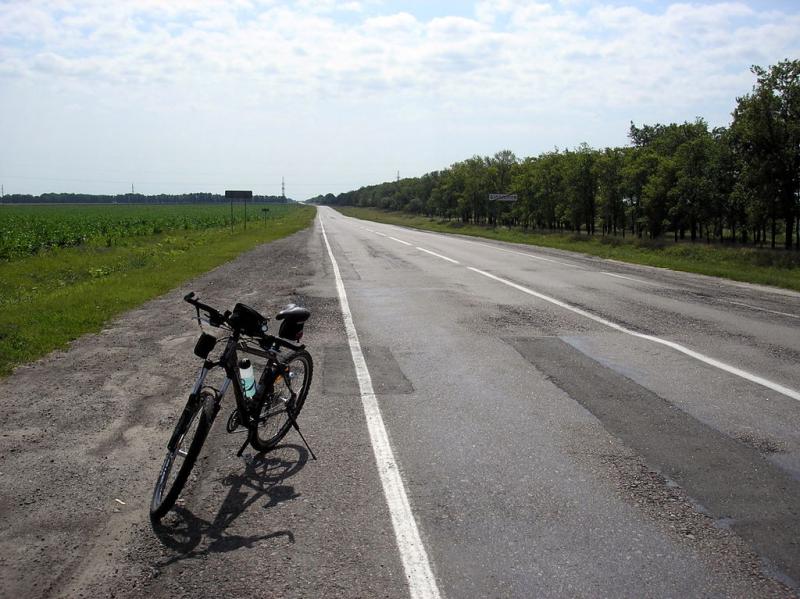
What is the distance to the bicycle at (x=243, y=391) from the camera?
3871mm

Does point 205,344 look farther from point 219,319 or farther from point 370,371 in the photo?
point 370,371

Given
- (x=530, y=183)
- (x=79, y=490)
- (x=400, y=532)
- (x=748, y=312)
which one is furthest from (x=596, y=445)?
(x=530, y=183)

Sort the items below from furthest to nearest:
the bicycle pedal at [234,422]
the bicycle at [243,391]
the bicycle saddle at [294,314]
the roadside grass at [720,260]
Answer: the roadside grass at [720,260], the bicycle saddle at [294,314], the bicycle pedal at [234,422], the bicycle at [243,391]

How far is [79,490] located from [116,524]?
0.63m

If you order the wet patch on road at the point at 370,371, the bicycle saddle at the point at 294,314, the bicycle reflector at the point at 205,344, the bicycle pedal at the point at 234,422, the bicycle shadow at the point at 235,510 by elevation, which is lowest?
the bicycle shadow at the point at 235,510

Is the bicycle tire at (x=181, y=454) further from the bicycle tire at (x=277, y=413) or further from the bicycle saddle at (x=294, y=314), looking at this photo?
the bicycle saddle at (x=294, y=314)

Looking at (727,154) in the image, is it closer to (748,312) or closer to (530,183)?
(530,183)

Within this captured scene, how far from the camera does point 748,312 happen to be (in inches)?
454

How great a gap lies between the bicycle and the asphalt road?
19 centimetres

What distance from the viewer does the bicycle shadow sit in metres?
3.42

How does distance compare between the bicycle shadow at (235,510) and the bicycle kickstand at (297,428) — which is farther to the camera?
the bicycle kickstand at (297,428)

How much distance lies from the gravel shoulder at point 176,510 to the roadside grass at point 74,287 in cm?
210

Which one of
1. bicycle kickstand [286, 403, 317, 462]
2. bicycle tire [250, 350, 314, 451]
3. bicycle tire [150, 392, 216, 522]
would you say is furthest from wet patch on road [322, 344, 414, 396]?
bicycle tire [150, 392, 216, 522]

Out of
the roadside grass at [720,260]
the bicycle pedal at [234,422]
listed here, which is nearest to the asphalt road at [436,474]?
the bicycle pedal at [234,422]
